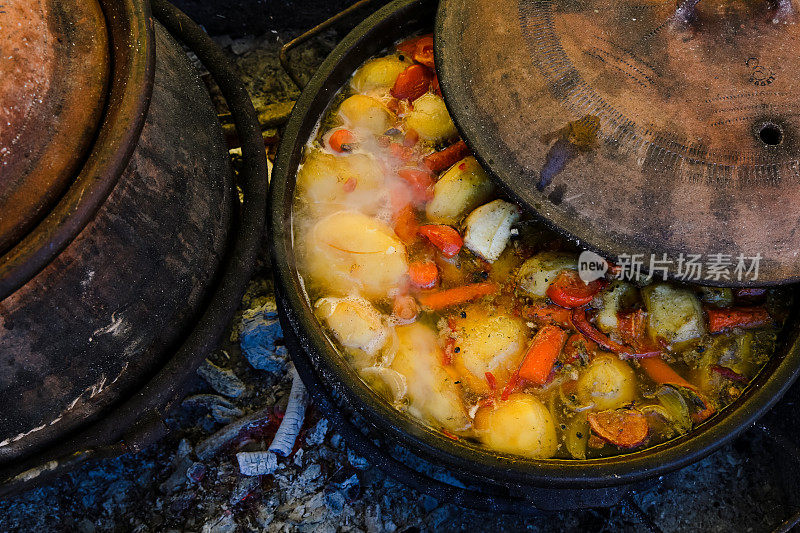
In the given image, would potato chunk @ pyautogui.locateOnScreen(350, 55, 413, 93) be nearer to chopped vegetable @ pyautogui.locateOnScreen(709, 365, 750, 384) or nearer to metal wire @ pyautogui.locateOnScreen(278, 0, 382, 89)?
metal wire @ pyautogui.locateOnScreen(278, 0, 382, 89)

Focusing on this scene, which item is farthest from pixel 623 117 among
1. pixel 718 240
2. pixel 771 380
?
pixel 771 380

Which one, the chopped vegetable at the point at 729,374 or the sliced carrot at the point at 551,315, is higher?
the sliced carrot at the point at 551,315

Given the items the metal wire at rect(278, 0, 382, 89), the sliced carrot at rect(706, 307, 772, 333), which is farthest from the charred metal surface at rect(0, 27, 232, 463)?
the sliced carrot at rect(706, 307, 772, 333)

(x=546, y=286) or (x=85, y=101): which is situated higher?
(x=85, y=101)

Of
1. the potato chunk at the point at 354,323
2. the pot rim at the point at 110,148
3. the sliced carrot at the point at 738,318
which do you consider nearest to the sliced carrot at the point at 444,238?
the potato chunk at the point at 354,323

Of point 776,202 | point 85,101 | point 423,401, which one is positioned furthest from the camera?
point 423,401

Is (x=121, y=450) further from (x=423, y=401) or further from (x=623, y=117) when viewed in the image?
(x=623, y=117)

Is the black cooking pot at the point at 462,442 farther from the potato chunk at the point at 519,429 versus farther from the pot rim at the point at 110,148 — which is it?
the pot rim at the point at 110,148
